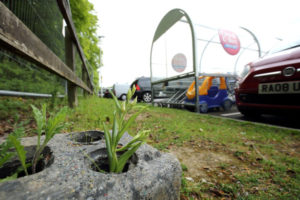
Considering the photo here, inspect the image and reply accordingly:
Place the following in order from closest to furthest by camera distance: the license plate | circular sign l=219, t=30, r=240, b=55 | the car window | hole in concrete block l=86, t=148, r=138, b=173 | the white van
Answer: hole in concrete block l=86, t=148, r=138, b=173 < the license plate < circular sign l=219, t=30, r=240, b=55 < the car window < the white van

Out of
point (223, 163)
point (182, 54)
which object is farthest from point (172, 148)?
point (182, 54)

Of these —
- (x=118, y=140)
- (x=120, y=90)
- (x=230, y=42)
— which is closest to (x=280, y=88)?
(x=118, y=140)

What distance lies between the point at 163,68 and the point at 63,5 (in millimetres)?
4956

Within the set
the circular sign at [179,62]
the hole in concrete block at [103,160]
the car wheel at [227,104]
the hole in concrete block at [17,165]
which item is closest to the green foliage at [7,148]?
the hole in concrete block at [17,165]

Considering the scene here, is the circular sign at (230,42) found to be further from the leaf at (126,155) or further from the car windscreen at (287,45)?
the leaf at (126,155)

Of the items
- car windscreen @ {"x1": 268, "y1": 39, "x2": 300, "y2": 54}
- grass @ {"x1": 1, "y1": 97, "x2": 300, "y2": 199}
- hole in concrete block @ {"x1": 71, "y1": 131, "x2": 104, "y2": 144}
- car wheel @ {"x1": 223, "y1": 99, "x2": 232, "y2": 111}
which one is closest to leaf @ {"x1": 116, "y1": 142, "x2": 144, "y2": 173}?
grass @ {"x1": 1, "y1": 97, "x2": 300, "y2": 199}

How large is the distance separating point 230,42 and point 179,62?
173 centimetres

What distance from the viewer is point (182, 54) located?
495 cm

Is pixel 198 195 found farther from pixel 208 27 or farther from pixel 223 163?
pixel 208 27

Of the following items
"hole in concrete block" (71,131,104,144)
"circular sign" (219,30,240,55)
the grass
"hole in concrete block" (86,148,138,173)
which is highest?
"circular sign" (219,30,240,55)

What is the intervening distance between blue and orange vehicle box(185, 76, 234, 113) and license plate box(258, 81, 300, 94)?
7.00 ft

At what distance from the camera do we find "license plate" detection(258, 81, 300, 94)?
1.90m

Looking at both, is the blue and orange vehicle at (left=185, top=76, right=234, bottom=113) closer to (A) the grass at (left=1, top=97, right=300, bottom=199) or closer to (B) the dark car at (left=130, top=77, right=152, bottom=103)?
(A) the grass at (left=1, top=97, right=300, bottom=199)

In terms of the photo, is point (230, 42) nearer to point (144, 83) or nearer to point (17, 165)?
point (144, 83)
